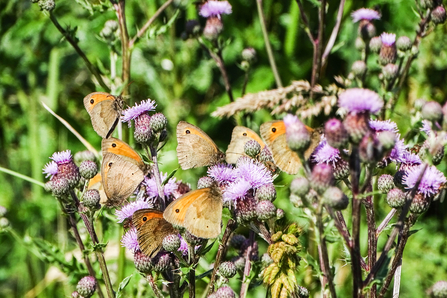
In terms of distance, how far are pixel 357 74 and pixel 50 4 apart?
213cm

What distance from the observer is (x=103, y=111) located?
303 cm

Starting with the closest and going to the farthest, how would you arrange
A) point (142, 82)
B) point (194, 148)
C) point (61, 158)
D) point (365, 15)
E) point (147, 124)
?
1. point (147, 124)
2. point (61, 158)
3. point (194, 148)
4. point (365, 15)
5. point (142, 82)

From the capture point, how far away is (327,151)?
2365mm

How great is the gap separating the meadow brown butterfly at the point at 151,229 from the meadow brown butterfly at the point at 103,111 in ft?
2.69

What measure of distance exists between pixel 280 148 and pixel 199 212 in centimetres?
48

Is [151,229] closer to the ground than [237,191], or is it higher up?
closer to the ground

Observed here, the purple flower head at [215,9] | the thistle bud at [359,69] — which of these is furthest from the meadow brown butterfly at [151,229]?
the purple flower head at [215,9]

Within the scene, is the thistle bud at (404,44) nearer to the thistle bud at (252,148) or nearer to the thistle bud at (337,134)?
the thistle bud at (252,148)

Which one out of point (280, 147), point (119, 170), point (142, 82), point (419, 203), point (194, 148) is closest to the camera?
point (419, 203)

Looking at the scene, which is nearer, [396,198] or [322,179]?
[322,179]

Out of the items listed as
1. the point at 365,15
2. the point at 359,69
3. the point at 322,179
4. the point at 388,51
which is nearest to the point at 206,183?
the point at 322,179

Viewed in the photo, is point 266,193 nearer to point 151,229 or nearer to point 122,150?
point 151,229

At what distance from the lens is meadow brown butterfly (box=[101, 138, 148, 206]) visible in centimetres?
267

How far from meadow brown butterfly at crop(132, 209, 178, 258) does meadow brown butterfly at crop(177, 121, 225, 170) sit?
1.67 ft
